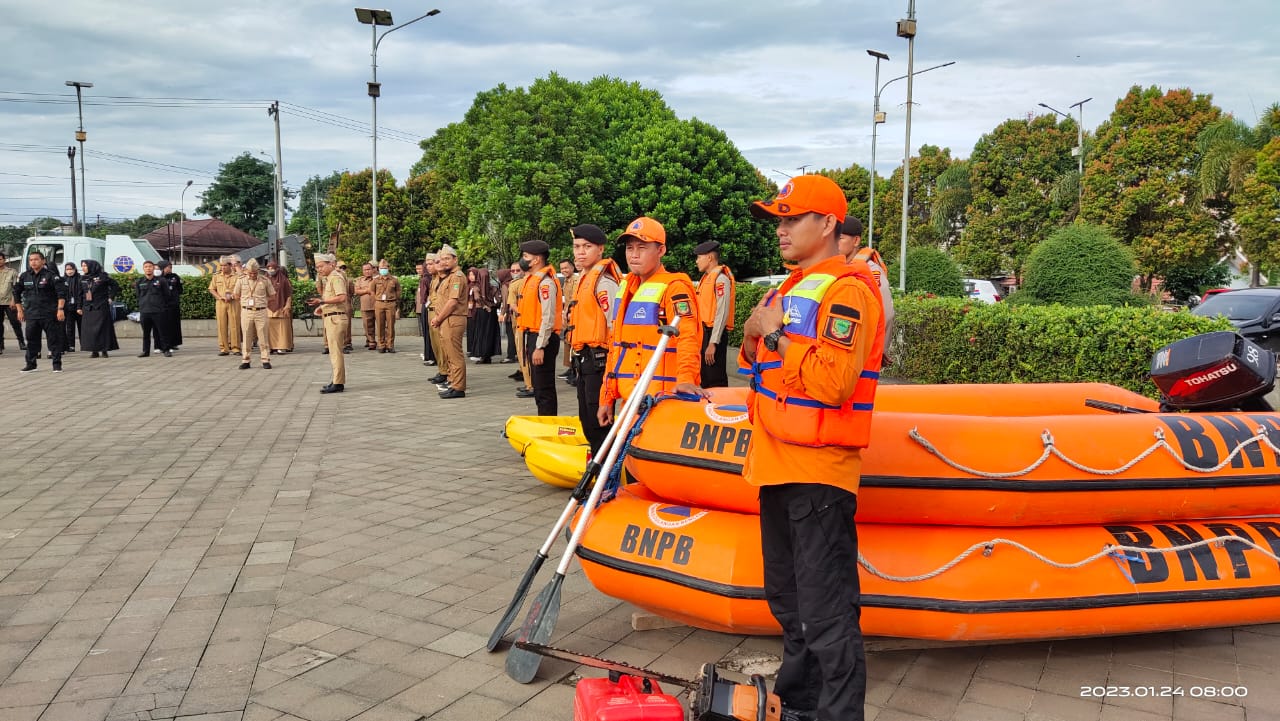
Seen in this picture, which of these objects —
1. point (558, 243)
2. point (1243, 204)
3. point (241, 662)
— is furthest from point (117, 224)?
point (241, 662)

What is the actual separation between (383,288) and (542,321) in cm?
1084

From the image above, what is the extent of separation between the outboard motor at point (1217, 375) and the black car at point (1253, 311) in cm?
1065

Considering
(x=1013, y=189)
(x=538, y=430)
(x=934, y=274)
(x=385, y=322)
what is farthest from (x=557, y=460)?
(x=1013, y=189)

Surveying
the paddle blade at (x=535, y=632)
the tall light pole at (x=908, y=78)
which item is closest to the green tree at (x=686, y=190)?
the tall light pole at (x=908, y=78)

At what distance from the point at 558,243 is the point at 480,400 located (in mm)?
21776

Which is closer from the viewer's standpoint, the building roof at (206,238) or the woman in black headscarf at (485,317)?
the woman in black headscarf at (485,317)

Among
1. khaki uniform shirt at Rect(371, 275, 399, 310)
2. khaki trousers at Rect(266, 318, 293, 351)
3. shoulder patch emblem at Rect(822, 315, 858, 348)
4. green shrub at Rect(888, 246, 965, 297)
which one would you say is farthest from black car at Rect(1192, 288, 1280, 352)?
khaki trousers at Rect(266, 318, 293, 351)

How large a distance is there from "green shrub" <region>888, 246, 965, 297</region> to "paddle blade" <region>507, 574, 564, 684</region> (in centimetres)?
1727

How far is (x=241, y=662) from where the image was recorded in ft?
12.4

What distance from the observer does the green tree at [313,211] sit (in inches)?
3403

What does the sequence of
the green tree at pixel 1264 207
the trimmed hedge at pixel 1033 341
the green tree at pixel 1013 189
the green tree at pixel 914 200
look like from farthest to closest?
the green tree at pixel 914 200
the green tree at pixel 1013 189
the green tree at pixel 1264 207
the trimmed hedge at pixel 1033 341

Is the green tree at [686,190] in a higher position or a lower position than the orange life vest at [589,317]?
higher

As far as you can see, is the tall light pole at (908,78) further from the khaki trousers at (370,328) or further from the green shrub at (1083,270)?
the khaki trousers at (370,328)

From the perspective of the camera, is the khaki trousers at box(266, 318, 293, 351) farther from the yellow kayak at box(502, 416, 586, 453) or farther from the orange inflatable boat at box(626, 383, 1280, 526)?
the orange inflatable boat at box(626, 383, 1280, 526)
